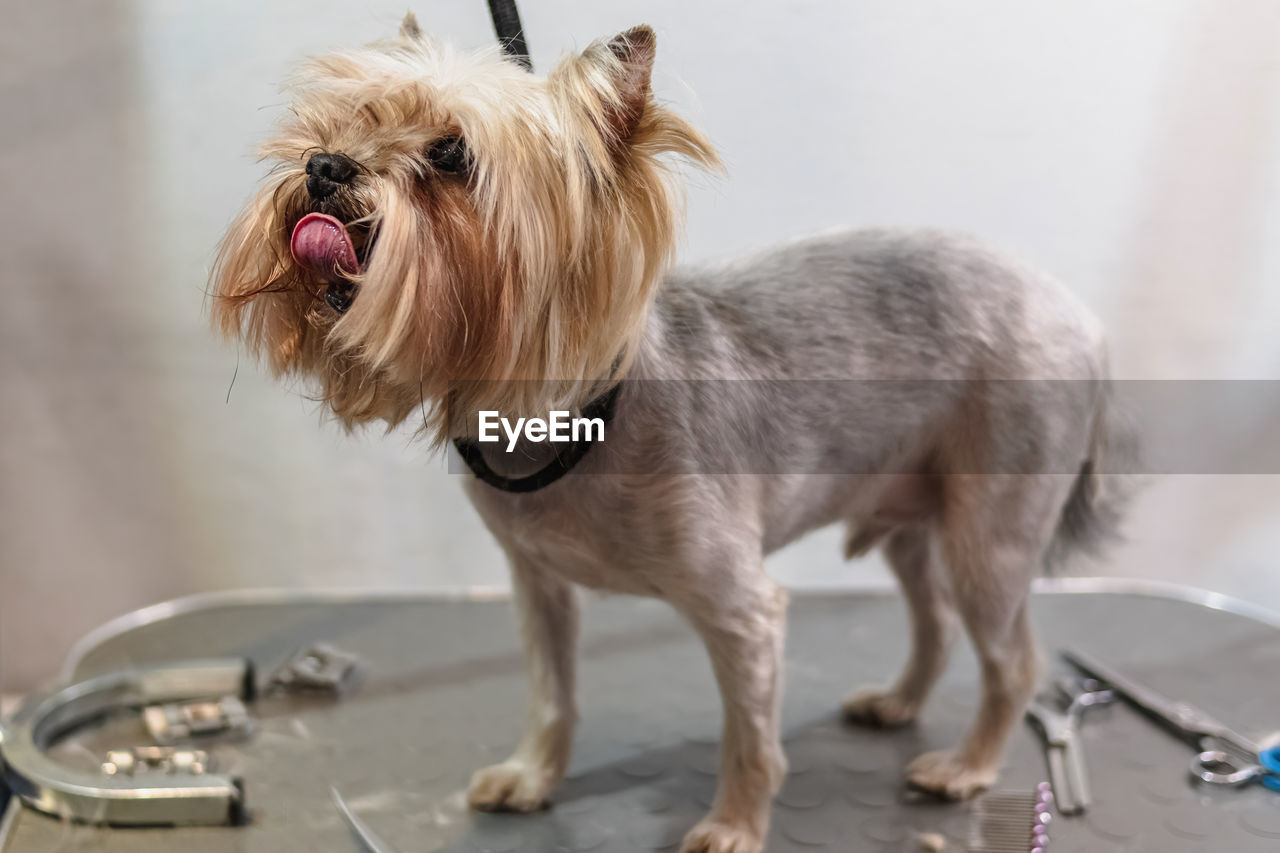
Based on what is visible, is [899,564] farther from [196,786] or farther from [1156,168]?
[196,786]

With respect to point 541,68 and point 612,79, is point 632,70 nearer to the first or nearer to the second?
point 612,79

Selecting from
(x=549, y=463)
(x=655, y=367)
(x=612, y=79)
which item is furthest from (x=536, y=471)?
(x=612, y=79)

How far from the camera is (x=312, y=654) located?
5.17 ft

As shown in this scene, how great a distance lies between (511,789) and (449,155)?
724mm

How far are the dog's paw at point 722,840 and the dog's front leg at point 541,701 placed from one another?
0.62 ft

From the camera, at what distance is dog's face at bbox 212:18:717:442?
85 centimetres

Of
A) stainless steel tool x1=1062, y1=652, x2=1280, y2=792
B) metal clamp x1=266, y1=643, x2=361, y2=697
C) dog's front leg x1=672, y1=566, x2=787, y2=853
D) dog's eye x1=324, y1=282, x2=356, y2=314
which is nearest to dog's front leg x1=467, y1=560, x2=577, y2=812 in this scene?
dog's front leg x1=672, y1=566, x2=787, y2=853

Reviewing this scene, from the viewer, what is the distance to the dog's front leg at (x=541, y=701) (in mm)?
1251

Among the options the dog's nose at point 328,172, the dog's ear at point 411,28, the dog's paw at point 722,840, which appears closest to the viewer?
the dog's nose at point 328,172

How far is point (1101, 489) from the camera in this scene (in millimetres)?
1315

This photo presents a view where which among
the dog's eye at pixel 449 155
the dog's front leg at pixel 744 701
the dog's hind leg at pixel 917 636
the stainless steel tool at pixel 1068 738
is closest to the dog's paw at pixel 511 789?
the dog's front leg at pixel 744 701

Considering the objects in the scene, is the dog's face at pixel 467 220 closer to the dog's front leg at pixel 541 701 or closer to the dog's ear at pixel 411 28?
the dog's ear at pixel 411 28

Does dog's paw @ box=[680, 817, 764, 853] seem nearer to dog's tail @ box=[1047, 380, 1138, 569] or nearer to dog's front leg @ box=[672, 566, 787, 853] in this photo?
dog's front leg @ box=[672, 566, 787, 853]

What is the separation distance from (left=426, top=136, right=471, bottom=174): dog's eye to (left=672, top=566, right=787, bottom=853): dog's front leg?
46cm
